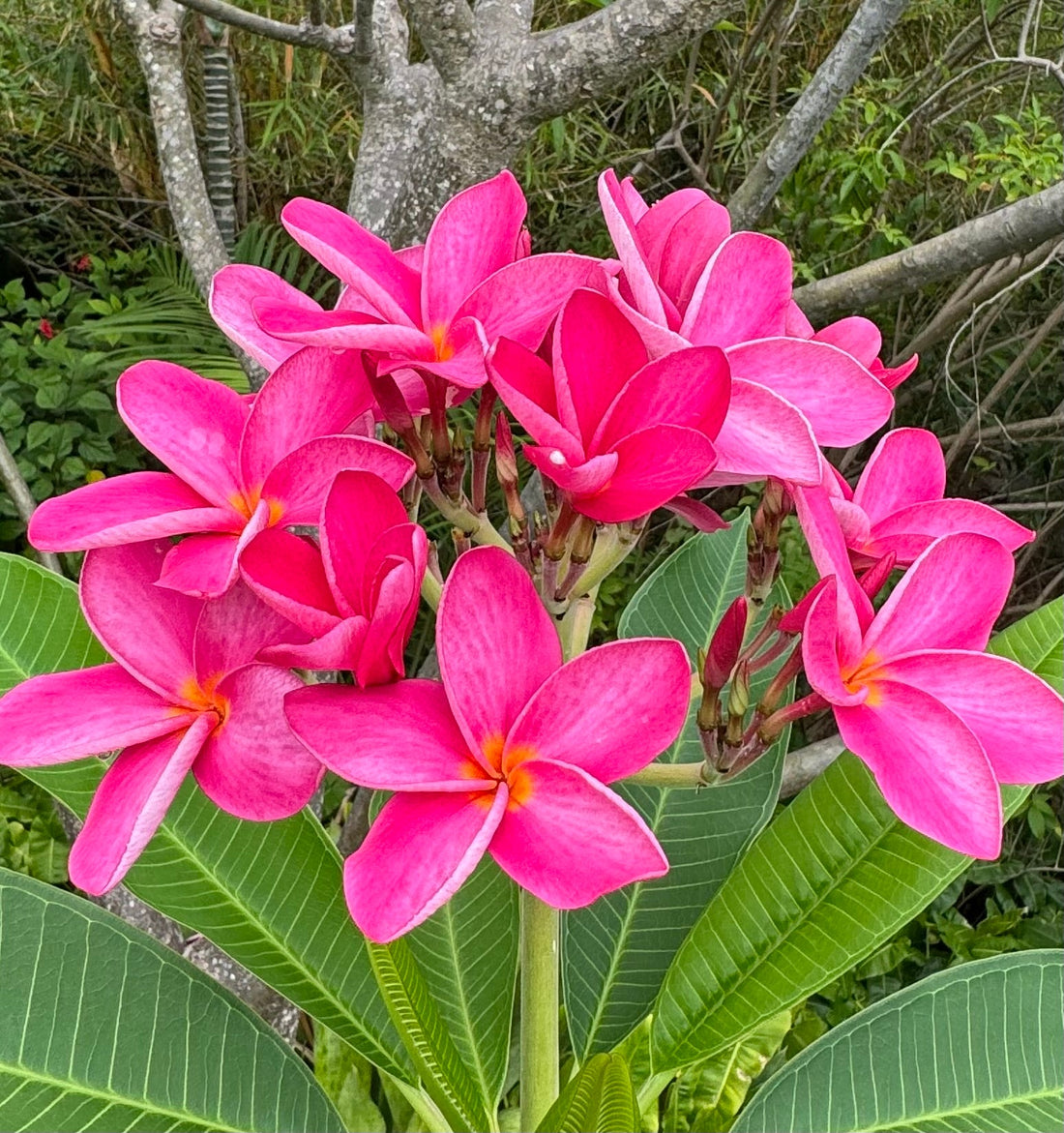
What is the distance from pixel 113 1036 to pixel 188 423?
348 millimetres

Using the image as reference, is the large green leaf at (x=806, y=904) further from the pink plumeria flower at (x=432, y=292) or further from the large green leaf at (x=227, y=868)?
the pink plumeria flower at (x=432, y=292)

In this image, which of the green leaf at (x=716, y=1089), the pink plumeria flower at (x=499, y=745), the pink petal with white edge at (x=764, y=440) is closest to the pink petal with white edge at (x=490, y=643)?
the pink plumeria flower at (x=499, y=745)

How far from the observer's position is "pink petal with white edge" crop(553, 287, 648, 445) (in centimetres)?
38

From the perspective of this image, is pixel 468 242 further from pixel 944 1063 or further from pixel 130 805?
pixel 944 1063

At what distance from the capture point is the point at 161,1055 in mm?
550

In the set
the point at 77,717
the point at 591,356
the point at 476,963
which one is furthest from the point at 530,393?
the point at 476,963

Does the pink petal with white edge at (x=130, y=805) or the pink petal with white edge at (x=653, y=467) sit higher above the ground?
the pink petal with white edge at (x=653, y=467)

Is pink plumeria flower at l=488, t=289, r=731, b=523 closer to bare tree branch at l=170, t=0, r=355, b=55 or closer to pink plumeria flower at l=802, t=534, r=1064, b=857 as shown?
pink plumeria flower at l=802, t=534, r=1064, b=857

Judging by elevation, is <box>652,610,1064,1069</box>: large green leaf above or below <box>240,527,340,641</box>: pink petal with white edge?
below

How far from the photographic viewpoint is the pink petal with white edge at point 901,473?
53 cm

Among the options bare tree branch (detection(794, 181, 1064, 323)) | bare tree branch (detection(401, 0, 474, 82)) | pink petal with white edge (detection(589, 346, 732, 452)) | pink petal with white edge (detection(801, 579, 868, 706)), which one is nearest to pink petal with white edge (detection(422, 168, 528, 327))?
pink petal with white edge (detection(589, 346, 732, 452))

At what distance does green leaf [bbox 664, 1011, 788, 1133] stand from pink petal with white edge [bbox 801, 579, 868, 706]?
2.18 ft

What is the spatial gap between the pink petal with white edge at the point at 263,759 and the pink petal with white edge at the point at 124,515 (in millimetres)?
68

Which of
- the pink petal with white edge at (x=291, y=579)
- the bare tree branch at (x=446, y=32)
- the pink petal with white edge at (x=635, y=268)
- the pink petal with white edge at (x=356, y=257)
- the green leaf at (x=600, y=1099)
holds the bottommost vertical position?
the green leaf at (x=600, y=1099)
